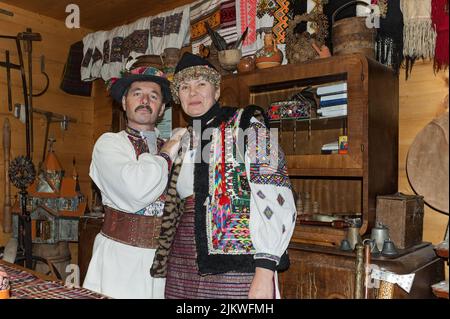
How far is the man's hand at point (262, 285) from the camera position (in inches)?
57.7

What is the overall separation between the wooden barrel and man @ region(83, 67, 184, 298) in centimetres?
159

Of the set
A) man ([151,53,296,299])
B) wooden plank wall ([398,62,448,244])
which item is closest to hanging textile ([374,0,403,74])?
wooden plank wall ([398,62,448,244])

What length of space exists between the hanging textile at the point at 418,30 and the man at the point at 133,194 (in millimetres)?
1190

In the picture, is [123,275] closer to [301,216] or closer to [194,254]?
[194,254]

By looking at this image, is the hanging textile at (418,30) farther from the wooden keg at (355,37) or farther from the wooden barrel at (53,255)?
the wooden barrel at (53,255)

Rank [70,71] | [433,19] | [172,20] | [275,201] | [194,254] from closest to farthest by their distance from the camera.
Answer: [275,201] < [194,254] < [433,19] < [172,20] < [70,71]

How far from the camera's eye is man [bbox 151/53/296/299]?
1.50m

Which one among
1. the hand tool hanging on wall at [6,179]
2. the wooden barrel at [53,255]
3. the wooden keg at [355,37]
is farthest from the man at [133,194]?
the hand tool hanging on wall at [6,179]

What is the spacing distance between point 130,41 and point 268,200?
253 cm

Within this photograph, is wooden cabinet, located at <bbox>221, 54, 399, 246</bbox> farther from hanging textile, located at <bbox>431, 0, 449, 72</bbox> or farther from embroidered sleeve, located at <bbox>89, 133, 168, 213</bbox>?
embroidered sleeve, located at <bbox>89, 133, 168, 213</bbox>

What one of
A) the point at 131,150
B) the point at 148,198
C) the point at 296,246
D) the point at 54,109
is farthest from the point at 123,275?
the point at 54,109

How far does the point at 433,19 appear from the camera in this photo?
1993 mm

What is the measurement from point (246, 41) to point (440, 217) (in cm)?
151

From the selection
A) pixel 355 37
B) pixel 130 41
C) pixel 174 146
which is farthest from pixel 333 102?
pixel 130 41
